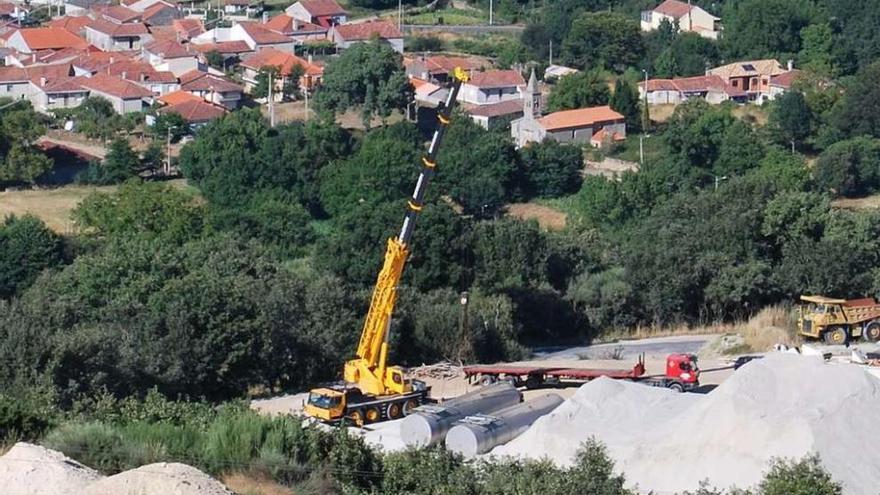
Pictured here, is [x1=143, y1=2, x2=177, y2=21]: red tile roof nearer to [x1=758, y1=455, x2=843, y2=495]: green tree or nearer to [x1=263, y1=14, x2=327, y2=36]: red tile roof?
[x1=263, y1=14, x2=327, y2=36]: red tile roof

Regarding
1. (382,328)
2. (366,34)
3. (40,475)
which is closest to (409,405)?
(382,328)

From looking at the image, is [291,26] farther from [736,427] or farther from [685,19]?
[736,427]

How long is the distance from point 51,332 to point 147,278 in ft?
12.9

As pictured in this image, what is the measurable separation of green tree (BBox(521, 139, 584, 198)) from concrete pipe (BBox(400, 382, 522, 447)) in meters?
19.1

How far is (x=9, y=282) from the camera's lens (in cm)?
3047

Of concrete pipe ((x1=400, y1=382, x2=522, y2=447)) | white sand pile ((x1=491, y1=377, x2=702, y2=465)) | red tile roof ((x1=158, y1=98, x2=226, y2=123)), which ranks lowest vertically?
red tile roof ((x1=158, y1=98, x2=226, y2=123))

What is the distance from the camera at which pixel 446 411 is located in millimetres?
17547

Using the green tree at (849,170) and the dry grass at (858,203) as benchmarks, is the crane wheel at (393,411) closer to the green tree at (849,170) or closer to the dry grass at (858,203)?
the dry grass at (858,203)

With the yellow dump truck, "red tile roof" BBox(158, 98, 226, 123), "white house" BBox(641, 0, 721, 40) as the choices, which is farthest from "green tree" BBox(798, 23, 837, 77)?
the yellow dump truck

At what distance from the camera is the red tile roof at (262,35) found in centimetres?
4881

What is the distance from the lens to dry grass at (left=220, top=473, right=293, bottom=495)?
11781mm

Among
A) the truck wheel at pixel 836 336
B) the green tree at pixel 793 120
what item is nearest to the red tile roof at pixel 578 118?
the green tree at pixel 793 120

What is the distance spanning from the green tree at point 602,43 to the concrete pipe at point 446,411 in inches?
1176

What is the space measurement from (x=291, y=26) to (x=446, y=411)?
3486 centimetres
